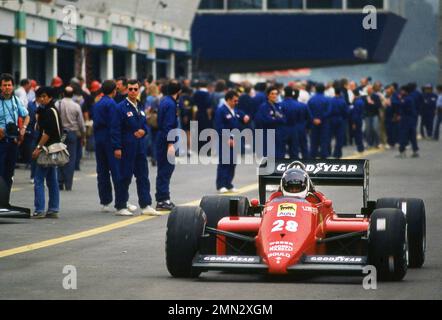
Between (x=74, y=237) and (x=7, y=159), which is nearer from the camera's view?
(x=74, y=237)

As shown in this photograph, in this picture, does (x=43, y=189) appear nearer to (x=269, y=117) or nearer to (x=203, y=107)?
(x=269, y=117)

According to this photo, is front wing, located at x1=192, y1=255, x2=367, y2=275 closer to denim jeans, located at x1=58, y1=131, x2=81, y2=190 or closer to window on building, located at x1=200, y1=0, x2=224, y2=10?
denim jeans, located at x1=58, y1=131, x2=81, y2=190

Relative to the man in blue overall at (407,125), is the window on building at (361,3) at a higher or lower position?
higher

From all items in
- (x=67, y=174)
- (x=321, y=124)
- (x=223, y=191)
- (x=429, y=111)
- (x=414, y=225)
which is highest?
(x=414, y=225)

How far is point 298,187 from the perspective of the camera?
13.2 meters

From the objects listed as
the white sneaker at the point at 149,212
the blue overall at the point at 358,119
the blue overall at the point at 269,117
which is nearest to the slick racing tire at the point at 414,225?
the white sneaker at the point at 149,212

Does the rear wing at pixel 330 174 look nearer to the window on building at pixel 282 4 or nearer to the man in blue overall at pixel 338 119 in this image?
the man in blue overall at pixel 338 119

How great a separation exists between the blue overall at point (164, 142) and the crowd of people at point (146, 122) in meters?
0.01

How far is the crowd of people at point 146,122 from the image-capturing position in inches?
768

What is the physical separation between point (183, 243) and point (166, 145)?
805 cm

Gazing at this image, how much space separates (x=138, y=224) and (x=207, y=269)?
628cm

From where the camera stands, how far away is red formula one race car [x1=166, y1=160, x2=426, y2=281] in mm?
12297

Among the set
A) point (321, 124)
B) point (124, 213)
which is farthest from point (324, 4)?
point (124, 213)

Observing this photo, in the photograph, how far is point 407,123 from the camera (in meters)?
35.4
